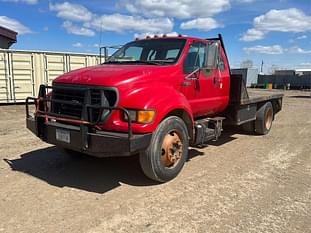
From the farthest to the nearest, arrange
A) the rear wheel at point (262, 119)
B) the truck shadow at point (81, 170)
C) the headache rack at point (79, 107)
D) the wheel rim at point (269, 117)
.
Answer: the wheel rim at point (269, 117) < the rear wheel at point (262, 119) < the truck shadow at point (81, 170) < the headache rack at point (79, 107)

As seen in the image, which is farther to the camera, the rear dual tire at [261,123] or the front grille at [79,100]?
the rear dual tire at [261,123]

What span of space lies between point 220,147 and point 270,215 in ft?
10.8

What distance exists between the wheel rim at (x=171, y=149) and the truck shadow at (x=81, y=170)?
0.39 meters

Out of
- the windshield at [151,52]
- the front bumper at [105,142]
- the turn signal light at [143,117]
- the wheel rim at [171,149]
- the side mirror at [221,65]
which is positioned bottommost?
the wheel rim at [171,149]

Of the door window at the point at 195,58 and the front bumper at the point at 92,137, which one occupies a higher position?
the door window at the point at 195,58

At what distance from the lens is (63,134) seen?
4117mm

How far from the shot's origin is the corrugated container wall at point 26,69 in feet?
44.7

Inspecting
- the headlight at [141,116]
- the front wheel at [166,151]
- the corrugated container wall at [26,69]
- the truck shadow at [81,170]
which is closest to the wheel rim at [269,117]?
the truck shadow at [81,170]

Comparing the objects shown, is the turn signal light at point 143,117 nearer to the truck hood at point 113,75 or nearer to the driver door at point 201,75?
the truck hood at point 113,75

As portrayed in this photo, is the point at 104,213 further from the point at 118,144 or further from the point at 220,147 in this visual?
the point at 220,147

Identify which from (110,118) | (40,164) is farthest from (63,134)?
(40,164)

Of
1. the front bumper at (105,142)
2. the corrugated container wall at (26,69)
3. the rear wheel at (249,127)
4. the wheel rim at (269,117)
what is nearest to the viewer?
the front bumper at (105,142)

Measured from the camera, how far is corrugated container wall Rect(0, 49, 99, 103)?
44.7 feet

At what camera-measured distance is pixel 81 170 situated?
510 centimetres
